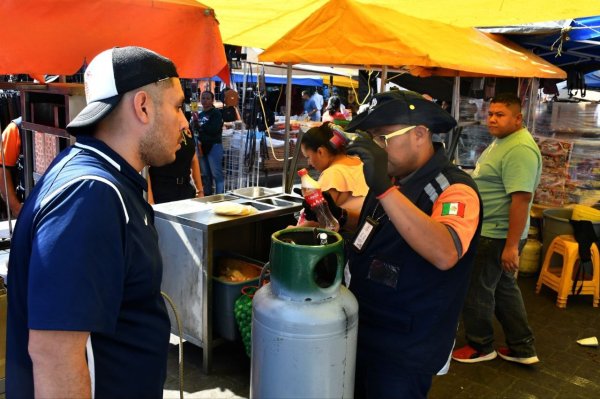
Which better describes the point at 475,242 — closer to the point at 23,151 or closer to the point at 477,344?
the point at 477,344

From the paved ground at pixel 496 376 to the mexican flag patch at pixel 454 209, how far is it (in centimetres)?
219

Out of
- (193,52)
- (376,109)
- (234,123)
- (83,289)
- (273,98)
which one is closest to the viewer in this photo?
(83,289)

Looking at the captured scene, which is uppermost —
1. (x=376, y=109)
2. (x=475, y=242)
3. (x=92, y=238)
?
(x=376, y=109)

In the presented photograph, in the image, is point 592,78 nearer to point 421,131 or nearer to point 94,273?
point 421,131

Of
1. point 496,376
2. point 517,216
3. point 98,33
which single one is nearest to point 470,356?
point 496,376

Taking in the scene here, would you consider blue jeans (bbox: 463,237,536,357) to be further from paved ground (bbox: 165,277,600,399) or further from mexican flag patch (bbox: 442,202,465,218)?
mexican flag patch (bbox: 442,202,465,218)

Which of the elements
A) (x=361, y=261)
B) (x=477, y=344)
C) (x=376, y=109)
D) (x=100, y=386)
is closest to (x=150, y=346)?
(x=100, y=386)

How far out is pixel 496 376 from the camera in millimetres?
4070

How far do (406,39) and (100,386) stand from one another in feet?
9.78

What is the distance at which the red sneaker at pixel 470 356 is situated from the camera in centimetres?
424

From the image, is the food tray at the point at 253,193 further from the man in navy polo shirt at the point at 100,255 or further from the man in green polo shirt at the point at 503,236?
the man in navy polo shirt at the point at 100,255

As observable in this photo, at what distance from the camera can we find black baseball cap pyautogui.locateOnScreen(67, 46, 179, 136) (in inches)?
57.6

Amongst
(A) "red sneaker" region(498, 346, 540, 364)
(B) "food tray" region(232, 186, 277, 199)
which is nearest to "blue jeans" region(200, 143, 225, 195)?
(B) "food tray" region(232, 186, 277, 199)

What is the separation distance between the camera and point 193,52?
3.03 meters
